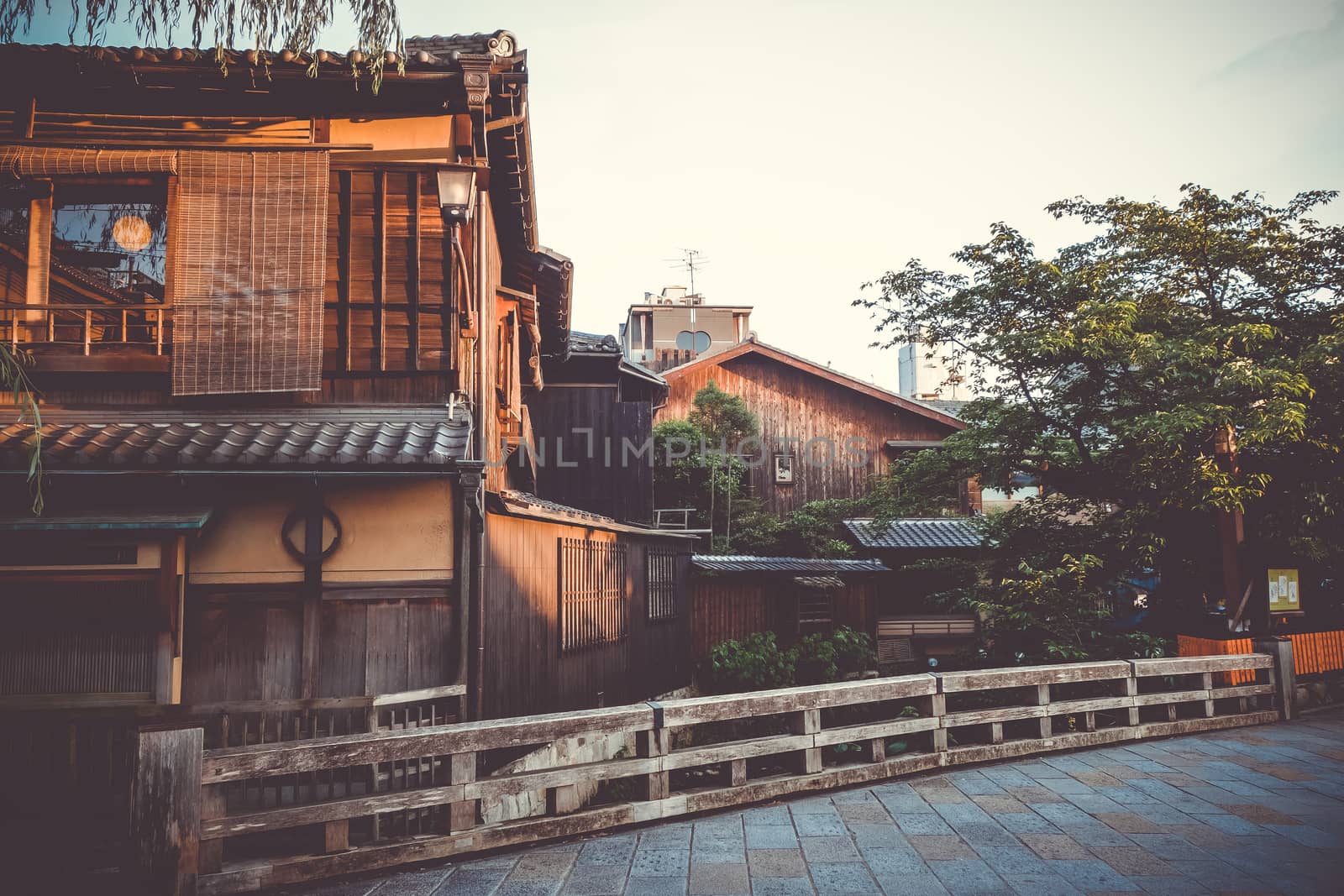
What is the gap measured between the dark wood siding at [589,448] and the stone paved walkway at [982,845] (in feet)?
39.6

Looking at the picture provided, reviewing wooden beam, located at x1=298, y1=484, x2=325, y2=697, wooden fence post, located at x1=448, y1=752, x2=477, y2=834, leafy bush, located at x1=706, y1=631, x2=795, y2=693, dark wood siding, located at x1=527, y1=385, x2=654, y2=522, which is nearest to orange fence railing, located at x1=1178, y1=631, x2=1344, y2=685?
leafy bush, located at x1=706, y1=631, x2=795, y2=693

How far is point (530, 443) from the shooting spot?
16016 millimetres

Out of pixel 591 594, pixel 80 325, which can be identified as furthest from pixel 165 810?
pixel 591 594

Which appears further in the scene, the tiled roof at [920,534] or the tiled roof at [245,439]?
the tiled roof at [920,534]

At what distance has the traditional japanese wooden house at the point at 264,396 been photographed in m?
7.24

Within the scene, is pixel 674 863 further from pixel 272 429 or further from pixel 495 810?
pixel 272 429

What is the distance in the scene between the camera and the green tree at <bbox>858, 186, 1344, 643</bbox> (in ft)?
34.7

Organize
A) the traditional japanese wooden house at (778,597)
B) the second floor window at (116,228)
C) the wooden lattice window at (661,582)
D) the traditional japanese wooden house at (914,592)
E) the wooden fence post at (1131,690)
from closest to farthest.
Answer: the second floor window at (116,228) → the wooden fence post at (1131,690) → the wooden lattice window at (661,582) → the traditional japanese wooden house at (778,597) → the traditional japanese wooden house at (914,592)

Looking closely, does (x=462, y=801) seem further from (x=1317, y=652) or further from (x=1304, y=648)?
(x=1317, y=652)

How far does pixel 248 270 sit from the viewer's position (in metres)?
8.37

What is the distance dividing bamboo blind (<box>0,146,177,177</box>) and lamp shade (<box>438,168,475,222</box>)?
3146 millimetres

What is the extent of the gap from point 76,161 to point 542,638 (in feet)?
23.7

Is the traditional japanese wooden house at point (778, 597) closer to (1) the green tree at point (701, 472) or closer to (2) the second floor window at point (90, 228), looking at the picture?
(1) the green tree at point (701, 472)

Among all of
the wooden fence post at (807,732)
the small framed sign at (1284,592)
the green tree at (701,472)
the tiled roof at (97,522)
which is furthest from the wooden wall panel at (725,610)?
the tiled roof at (97,522)
